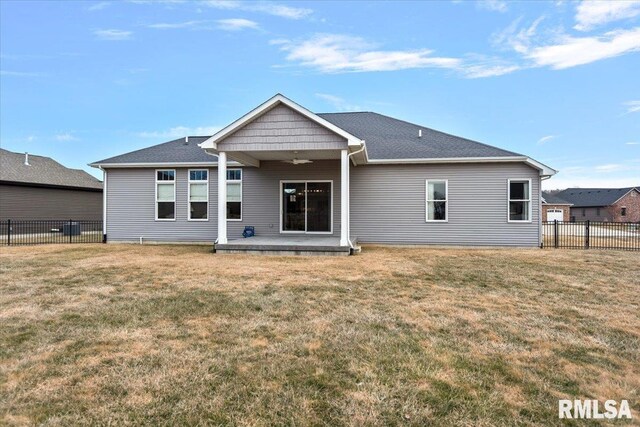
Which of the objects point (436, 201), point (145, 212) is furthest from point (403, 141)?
point (145, 212)

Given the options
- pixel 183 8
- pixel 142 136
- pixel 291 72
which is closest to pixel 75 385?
pixel 183 8

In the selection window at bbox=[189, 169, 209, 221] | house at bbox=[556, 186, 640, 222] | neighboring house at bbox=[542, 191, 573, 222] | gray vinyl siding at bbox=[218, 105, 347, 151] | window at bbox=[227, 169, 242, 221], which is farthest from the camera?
house at bbox=[556, 186, 640, 222]

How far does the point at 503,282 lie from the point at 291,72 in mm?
17133

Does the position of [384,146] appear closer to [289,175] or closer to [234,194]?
[289,175]

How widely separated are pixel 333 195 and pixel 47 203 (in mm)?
19707

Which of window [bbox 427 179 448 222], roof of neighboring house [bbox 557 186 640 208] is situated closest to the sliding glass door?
window [bbox 427 179 448 222]

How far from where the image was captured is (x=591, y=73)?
49.3ft

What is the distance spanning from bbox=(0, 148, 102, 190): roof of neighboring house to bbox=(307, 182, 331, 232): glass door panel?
18104 millimetres

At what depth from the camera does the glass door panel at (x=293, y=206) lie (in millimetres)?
12383

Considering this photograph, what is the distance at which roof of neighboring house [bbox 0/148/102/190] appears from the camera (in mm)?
19422

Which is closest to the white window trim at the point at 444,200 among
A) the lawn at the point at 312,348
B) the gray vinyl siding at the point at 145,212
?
the lawn at the point at 312,348

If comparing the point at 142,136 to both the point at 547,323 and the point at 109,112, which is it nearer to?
the point at 109,112

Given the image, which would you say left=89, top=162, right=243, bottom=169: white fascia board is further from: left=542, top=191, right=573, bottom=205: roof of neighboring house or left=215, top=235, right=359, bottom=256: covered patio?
left=542, top=191, right=573, bottom=205: roof of neighboring house

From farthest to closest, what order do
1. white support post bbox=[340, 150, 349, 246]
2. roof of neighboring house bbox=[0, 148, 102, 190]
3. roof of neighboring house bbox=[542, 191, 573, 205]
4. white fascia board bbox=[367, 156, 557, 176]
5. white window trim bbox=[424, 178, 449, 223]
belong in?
roof of neighboring house bbox=[542, 191, 573, 205] < roof of neighboring house bbox=[0, 148, 102, 190] < white window trim bbox=[424, 178, 449, 223] < white fascia board bbox=[367, 156, 557, 176] < white support post bbox=[340, 150, 349, 246]
